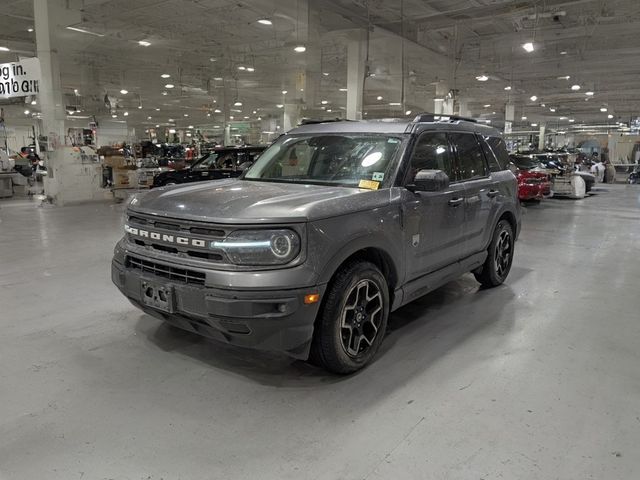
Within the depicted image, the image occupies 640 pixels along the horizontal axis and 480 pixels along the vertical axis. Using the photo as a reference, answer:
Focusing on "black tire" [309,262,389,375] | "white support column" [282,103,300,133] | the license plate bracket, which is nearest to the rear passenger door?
"black tire" [309,262,389,375]

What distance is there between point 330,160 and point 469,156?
1486mm

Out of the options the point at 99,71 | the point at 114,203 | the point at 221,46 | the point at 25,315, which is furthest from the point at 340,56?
the point at 25,315

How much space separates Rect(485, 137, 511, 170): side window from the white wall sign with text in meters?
12.0

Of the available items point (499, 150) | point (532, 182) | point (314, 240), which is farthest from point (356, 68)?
point (314, 240)

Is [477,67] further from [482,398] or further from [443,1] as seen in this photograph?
[482,398]

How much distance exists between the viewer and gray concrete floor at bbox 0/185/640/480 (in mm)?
2236

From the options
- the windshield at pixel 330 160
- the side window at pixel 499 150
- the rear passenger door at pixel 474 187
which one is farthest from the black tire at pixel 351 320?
the side window at pixel 499 150

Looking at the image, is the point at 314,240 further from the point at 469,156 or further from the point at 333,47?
the point at 333,47

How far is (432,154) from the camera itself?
12.6ft

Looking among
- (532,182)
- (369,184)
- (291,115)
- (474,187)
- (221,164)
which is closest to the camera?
(369,184)

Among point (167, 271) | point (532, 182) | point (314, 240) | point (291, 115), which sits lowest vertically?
point (167, 271)

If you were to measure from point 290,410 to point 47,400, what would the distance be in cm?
142

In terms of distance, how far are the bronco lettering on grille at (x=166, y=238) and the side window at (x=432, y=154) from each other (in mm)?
1629

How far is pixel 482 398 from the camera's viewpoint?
9.27 ft
